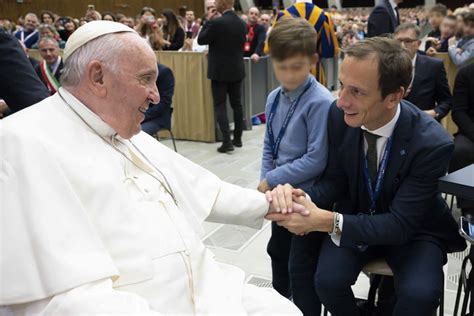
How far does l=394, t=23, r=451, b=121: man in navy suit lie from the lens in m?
4.09

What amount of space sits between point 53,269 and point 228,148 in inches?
195

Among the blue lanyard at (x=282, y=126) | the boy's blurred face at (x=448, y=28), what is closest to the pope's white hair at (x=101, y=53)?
the blue lanyard at (x=282, y=126)

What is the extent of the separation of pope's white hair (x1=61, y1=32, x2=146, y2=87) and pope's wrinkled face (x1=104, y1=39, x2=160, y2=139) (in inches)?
Result: 0.7

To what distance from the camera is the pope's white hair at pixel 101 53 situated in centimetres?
165

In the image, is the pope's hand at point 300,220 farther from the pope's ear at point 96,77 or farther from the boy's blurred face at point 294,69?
the pope's ear at point 96,77

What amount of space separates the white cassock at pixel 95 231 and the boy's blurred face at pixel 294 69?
2.53ft

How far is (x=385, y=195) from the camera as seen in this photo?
209 centimetres

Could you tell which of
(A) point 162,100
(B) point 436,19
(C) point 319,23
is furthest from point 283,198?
(B) point 436,19

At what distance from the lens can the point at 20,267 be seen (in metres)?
1.37

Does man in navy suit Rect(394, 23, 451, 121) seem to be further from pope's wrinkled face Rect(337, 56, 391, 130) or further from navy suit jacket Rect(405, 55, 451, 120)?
pope's wrinkled face Rect(337, 56, 391, 130)

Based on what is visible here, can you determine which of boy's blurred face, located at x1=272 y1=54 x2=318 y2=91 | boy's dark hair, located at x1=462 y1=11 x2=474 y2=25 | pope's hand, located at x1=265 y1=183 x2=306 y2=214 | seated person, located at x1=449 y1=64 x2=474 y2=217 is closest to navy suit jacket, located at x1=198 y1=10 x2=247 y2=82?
boy's dark hair, located at x1=462 y1=11 x2=474 y2=25

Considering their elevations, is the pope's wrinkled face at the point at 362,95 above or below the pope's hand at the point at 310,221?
above

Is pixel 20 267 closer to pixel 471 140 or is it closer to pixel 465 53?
pixel 471 140

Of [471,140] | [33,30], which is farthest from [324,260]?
[33,30]
